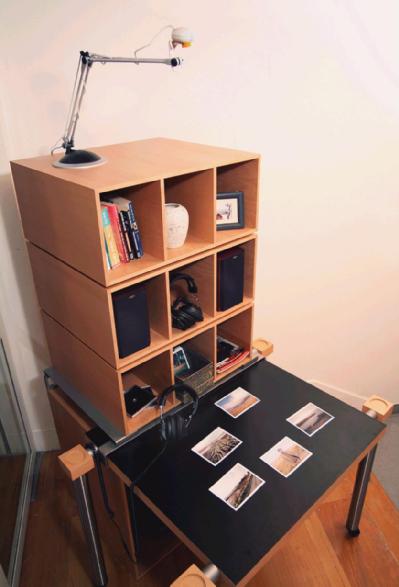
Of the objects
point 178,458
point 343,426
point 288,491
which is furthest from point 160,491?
point 343,426

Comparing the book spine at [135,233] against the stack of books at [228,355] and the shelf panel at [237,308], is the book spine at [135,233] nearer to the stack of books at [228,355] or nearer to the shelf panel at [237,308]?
the shelf panel at [237,308]

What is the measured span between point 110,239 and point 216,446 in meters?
0.70

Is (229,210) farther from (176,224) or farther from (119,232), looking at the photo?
(119,232)

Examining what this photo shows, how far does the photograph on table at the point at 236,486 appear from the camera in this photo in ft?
3.76

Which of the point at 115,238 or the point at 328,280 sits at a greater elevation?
the point at 115,238

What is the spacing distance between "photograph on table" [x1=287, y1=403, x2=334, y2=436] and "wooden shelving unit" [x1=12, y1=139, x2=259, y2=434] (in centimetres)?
33

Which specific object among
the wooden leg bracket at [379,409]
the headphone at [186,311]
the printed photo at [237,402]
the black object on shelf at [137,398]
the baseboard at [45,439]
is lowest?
the baseboard at [45,439]

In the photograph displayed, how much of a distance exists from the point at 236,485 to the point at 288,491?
14 centimetres

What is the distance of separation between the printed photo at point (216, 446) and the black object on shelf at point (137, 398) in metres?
0.23

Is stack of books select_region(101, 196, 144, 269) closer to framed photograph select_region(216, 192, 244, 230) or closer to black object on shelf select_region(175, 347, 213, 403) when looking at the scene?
framed photograph select_region(216, 192, 244, 230)

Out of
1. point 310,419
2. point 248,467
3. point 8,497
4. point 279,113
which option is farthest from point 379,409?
point 8,497

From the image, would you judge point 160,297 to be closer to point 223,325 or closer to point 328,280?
point 223,325

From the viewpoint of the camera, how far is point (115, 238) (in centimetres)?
117

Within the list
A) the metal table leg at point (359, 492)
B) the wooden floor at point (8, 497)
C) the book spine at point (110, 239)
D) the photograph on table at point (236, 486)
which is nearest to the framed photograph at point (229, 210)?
the book spine at point (110, 239)
